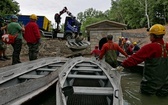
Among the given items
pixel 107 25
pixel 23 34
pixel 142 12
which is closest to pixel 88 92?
pixel 23 34

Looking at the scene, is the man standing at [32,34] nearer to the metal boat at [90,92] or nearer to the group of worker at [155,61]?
the metal boat at [90,92]

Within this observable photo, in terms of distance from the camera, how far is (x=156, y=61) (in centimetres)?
476

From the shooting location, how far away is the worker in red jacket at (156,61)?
187 inches

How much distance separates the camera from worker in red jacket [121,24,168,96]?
4.75 metres

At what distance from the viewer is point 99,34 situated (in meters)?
21.0

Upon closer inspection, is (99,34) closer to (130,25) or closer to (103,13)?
(130,25)

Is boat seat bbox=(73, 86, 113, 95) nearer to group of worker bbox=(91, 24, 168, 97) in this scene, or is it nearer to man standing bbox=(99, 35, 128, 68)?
group of worker bbox=(91, 24, 168, 97)

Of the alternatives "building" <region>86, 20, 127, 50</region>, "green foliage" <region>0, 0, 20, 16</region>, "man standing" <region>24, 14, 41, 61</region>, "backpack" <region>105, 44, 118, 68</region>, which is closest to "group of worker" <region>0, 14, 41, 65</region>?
"man standing" <region>24, 14, 41, 61</region>

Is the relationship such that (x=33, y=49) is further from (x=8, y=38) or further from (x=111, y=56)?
(x=111, y=56)

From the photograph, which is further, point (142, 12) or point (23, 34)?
point (142, 12)

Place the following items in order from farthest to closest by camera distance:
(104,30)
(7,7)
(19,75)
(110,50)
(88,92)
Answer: (7,7), (104,30), (110,50), (19,75), (88,92)

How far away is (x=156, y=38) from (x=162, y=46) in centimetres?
17

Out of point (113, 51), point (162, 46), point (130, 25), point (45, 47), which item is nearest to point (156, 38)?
point (162, 46)

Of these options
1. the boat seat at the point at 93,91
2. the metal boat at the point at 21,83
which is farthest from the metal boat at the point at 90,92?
the metal boat at the point at 21,83
